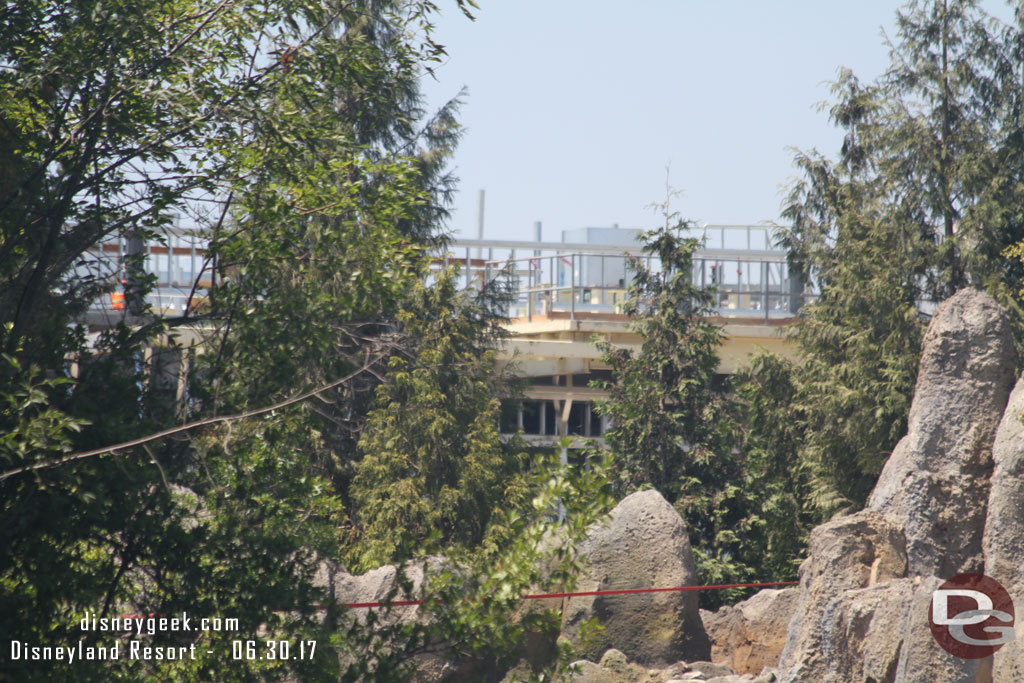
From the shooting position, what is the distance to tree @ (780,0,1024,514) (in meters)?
18.6

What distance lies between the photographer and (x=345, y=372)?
7.40 metres

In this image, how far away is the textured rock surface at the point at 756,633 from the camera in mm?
14906

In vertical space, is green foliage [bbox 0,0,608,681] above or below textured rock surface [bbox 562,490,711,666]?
above

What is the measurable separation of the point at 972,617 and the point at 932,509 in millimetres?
1604

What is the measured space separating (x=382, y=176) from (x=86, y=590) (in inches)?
144

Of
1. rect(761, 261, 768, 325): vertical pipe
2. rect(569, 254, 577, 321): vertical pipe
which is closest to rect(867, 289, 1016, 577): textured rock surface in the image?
rect(569, 254, 577, 321): vertical pipe

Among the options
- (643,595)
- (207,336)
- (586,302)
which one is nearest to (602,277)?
(586,302)

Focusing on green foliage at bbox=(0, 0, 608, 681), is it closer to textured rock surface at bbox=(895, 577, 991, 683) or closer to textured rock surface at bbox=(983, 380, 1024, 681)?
textured rock surface at bbox=(895, 577, 991, 683)

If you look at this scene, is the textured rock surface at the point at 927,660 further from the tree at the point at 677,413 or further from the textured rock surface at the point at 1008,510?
the tree at the point at 677,413

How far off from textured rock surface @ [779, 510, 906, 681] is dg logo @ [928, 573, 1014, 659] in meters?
0.75

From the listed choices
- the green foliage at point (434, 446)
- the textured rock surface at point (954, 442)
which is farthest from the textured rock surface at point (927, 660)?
the green foliage at point (434, 446)

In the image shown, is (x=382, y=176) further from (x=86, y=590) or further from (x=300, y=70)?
(x=86, y=590)

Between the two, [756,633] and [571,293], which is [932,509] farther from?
[571,293]

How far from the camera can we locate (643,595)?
15.0 meters
